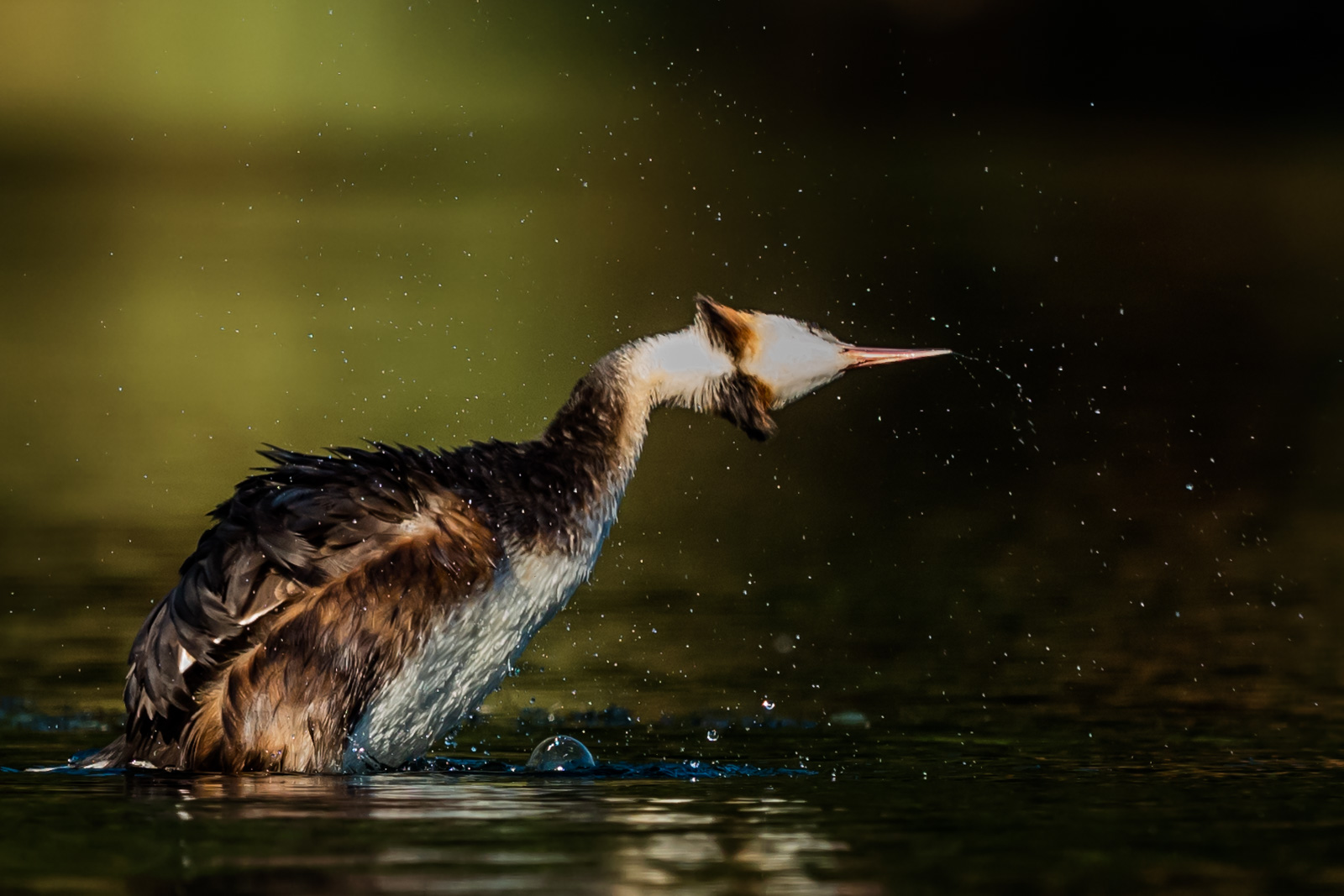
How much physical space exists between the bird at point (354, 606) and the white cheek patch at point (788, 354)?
54 centimetres

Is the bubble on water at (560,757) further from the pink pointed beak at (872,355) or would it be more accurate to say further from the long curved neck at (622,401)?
the pink pointed beak at (872,355)

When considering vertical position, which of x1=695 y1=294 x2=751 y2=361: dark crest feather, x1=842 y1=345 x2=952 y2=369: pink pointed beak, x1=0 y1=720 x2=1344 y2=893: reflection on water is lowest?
x1=0 y1=720 x2=1344 y2=893: reflection on water

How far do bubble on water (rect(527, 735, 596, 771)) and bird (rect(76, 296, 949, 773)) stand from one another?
13.0 inches

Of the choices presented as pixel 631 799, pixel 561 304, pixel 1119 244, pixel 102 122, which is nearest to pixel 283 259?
pixel 561 304

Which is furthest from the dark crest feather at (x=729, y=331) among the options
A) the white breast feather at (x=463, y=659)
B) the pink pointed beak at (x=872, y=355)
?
the white breast feather at (x=463, y=659)

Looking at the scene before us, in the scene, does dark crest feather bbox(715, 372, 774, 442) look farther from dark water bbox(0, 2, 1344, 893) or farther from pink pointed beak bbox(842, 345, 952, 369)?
dark water bbox(0, 2, 1344, 893)

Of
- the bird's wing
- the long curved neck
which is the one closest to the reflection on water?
the bird's wing

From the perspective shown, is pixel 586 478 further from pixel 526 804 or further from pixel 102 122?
pixel 102 122

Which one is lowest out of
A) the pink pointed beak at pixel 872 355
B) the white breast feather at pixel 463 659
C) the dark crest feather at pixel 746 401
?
the white breast feather at pixel 463 659

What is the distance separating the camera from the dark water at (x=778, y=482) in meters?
7.18

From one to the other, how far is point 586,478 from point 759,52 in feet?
163

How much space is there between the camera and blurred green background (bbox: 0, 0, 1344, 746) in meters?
11.9

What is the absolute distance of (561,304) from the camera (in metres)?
26.6

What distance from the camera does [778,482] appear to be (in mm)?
16672
